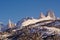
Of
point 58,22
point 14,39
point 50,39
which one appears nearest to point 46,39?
point 50,39

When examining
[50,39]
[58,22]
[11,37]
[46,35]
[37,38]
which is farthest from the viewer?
[58,22]

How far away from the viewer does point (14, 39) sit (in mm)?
149375

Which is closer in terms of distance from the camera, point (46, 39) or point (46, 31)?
point (46, 39)

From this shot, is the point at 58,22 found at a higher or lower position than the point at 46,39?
higher

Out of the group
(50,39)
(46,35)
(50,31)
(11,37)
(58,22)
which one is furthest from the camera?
(58,22)

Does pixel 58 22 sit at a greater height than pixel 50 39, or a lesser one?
greater

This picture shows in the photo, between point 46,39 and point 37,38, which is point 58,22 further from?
point 37,38

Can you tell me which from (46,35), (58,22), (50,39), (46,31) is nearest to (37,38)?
(50,39)

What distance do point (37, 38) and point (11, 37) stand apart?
8474cm

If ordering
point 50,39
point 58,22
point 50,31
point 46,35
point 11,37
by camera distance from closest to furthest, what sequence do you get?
1. point 50,39
2. point 46,35
3. point 50,31
4. point 11,37
5. point 58,22

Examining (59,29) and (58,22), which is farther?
(58,22)

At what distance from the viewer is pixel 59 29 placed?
495 feet

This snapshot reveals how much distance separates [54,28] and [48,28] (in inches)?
144

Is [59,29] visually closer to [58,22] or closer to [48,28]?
[48,28]
